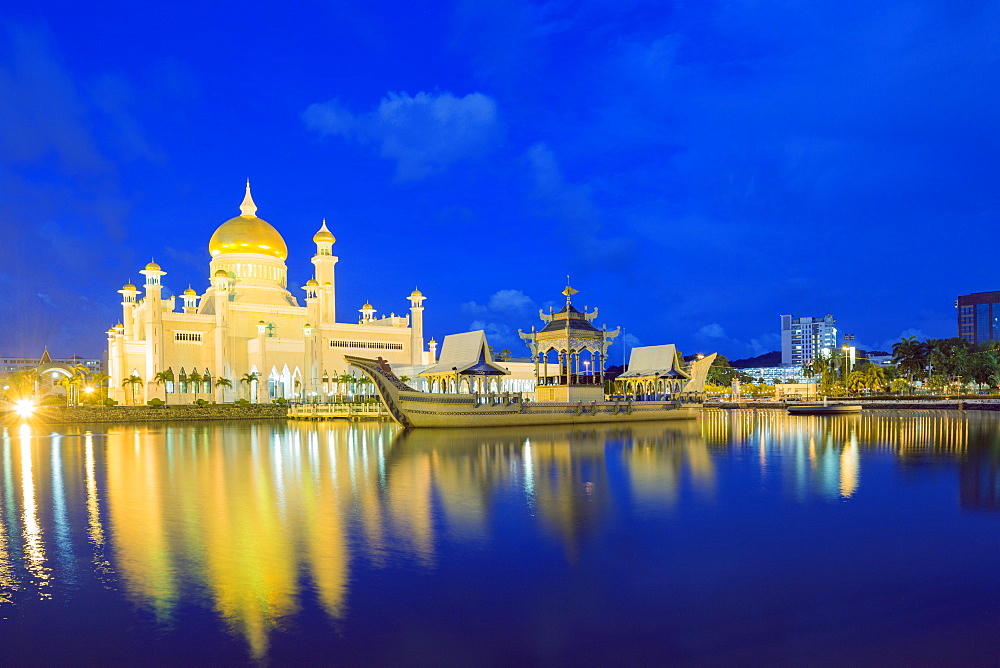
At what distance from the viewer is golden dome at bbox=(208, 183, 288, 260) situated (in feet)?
208

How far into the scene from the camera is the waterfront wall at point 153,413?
149 ft

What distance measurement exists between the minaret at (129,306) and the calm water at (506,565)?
158 feet

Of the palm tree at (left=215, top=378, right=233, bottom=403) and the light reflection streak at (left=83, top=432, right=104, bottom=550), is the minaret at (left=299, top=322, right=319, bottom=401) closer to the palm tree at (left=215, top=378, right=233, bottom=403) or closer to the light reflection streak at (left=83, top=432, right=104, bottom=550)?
the palm tree at (left=215, top=378, right=233, bottom=403)

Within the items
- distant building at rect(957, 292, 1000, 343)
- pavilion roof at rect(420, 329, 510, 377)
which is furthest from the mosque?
distant building at rect(957, 292, 1000, 343)

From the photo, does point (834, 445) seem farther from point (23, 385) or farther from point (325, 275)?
point (23, 385)

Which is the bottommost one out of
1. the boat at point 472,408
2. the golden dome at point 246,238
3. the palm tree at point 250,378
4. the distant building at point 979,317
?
the boat at point 472,408

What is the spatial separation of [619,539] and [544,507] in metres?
2.36

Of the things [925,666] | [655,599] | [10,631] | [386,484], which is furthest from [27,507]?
[925,666]

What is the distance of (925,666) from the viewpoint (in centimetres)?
517

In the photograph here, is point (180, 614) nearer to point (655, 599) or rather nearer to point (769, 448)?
point (655, 599)

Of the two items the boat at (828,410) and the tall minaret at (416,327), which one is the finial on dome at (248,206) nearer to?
the tall minaret at (416,327)

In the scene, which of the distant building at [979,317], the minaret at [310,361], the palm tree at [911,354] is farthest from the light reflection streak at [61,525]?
the distant building at [979,317]

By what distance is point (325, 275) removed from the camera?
63.7m

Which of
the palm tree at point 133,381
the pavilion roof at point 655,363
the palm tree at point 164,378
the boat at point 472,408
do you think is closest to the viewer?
the boat at point 472,408
